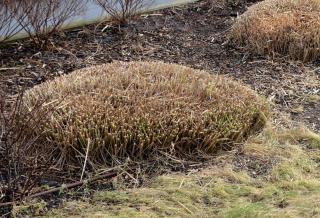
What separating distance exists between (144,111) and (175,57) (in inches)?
73.9

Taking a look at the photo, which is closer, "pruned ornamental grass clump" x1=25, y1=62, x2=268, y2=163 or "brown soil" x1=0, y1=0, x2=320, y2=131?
"pruned ornamental grass clump" x1=25, y1=62, x2=268, y2=163

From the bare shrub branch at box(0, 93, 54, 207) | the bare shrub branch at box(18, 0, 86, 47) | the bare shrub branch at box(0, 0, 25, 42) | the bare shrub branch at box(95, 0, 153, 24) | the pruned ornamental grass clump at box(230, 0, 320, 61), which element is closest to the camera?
the bare shrub branch at box(0, 93, 54, 207)

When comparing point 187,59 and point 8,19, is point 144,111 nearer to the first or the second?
point 187,59

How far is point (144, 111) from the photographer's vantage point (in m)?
4.26

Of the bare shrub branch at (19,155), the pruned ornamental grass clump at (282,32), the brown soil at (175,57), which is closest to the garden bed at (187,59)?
the brown soil at (175,57)

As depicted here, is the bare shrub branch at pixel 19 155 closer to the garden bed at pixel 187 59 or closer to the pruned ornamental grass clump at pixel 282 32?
the garden bed at pixel 187 59

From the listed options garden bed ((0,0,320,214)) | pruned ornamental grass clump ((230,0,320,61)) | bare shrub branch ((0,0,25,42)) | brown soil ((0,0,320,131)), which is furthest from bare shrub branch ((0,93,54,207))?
pruned ornamental grass clump ((230,0,320,61))

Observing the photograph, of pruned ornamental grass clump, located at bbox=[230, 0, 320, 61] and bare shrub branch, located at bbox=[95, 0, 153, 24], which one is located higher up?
bare shrub branch, located at bbox=[95, 0, 153, 24]

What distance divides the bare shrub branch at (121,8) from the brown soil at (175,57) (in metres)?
0.10

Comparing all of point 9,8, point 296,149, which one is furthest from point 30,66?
point 296,149

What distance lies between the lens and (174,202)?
12.3 feet

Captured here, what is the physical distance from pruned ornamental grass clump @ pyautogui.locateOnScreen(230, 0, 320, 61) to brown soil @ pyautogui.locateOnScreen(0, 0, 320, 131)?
4.5 inches

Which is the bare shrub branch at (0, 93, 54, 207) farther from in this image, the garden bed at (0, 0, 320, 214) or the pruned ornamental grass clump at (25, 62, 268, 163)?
the garden bed at (0, 0, 320, 214)

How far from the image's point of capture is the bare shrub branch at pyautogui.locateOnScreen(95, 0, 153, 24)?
6775mm
